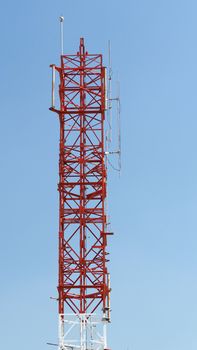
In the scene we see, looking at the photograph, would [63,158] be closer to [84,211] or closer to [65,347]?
[84,211]

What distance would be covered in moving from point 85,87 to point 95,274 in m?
14.9

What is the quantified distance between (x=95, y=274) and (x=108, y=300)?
2237mm

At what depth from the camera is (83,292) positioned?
98.4m

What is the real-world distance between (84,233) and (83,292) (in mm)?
4626

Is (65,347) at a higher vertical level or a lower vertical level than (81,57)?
lower

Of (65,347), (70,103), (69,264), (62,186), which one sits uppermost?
(70,103)

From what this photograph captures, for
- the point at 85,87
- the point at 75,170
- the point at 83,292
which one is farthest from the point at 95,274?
the point at 85,87

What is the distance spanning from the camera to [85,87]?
101688 millimetres

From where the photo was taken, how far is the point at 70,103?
333ft

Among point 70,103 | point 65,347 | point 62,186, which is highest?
point 70,103

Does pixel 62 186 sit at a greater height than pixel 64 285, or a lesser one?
greater

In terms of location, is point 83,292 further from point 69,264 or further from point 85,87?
point 85,87

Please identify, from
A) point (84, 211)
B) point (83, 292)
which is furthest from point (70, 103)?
point (83, 292)

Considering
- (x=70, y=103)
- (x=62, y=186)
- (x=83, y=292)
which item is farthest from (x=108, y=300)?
(x=70, y=103)
